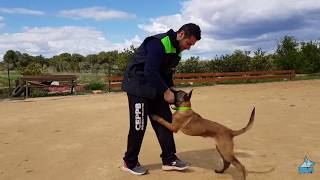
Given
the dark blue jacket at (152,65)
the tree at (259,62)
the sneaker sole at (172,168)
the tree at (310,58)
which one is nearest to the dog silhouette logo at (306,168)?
the sneaker sole at (172,168)

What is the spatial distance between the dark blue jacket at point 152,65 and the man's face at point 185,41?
0.05 metres

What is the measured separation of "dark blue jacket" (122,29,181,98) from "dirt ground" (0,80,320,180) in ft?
3.75

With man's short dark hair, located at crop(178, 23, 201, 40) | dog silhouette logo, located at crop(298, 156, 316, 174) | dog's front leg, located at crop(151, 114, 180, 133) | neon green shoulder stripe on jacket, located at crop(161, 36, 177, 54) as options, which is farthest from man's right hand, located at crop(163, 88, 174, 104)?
dog silhouette logo, located at crop(298, 156, 316, 174)

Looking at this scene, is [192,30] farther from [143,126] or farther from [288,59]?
[288,59]

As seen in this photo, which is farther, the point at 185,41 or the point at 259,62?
the point at 259,62

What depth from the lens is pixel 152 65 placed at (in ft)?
17.4

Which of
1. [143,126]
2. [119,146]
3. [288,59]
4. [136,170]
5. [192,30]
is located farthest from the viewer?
[288,59]

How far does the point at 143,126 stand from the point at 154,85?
0.59 meters

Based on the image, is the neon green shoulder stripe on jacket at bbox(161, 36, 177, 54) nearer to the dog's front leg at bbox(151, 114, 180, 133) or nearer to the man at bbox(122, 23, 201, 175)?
the man at bbox(122, 23, 201, 175)

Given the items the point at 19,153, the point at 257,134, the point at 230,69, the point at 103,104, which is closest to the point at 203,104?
the point at 103,104

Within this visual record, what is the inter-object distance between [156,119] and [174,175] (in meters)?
0.76

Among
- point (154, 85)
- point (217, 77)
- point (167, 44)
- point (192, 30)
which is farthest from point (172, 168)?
point (217, 77)

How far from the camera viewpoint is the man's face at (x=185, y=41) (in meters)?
5.37

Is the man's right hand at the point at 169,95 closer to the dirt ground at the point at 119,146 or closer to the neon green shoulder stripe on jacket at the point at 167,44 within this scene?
the neon green shoulder stripe on jacket at the point at 167,44
